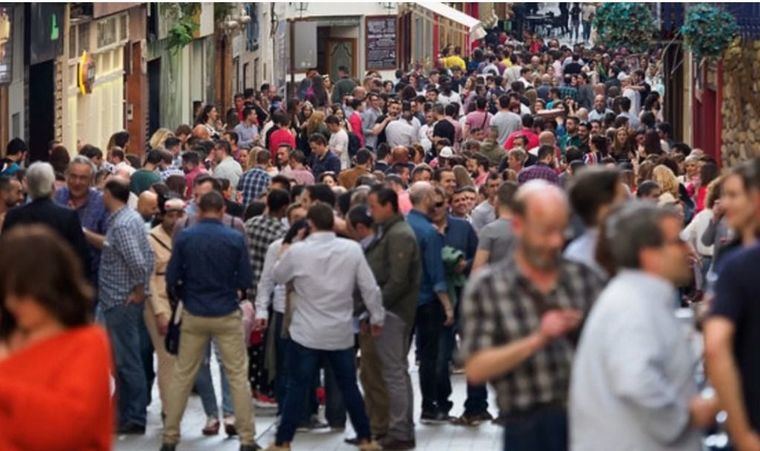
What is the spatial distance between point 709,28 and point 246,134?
27.8 ft

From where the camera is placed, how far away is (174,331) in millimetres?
13375

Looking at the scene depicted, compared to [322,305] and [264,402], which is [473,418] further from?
[322,305]

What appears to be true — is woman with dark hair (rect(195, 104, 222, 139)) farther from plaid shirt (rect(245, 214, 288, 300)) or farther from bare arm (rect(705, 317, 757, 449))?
bare arm (rect(705, 317, 757, 449))

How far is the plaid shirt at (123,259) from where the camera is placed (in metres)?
13.6

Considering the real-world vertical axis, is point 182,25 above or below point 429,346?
above

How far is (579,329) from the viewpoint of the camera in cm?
805

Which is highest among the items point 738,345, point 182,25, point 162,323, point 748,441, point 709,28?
point 182,25

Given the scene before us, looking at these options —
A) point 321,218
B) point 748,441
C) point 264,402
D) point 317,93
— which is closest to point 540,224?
point 748,441

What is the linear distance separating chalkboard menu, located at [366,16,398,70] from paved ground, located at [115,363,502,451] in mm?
45720

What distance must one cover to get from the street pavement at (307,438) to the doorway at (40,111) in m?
13.3

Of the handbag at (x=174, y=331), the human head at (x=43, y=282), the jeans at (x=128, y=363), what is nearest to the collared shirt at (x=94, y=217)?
the jeans at (x=128, y=363)

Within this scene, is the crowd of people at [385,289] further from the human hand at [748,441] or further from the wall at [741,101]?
the wall at [741,101]

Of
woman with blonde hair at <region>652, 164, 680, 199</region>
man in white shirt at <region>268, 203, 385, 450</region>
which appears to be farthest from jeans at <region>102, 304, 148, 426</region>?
woman with blonde hair at <region>652, 164, 680, 199</region>

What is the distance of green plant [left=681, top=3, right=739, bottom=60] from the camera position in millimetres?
22625
